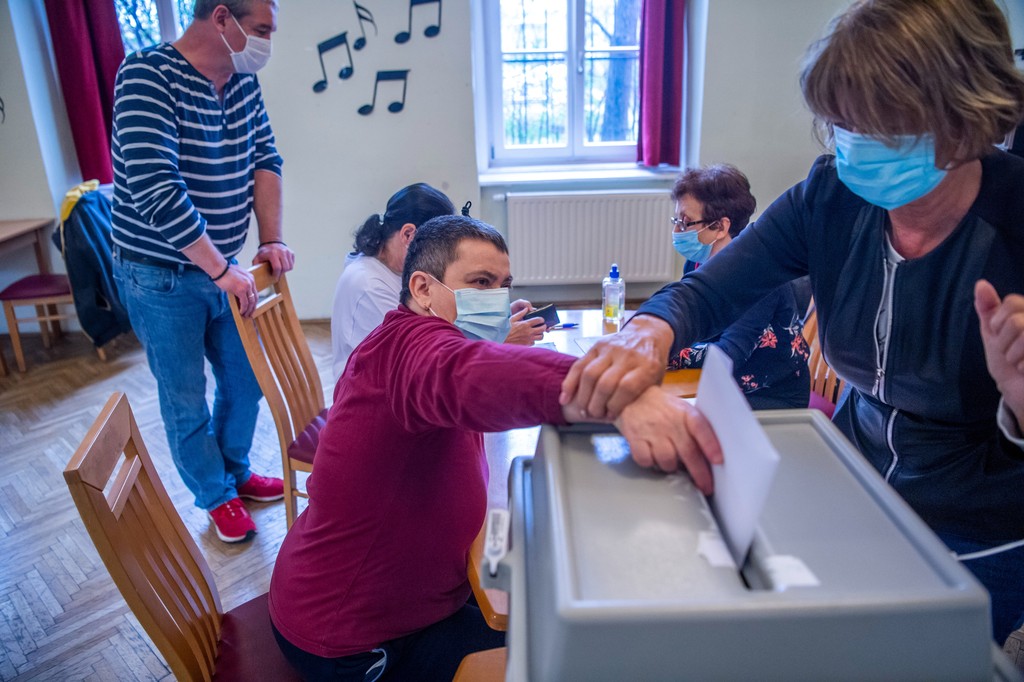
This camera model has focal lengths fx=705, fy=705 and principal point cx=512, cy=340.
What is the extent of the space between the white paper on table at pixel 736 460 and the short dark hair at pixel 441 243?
32.6 inches

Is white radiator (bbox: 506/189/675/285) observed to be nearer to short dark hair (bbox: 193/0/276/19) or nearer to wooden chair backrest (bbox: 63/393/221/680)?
short dark hair (bbox: 193/0/276/19)

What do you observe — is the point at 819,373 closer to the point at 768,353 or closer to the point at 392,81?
the point at 768,353

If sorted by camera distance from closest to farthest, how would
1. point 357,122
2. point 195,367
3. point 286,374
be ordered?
1. point 286,374
2. point 195,367
3. point 357,122

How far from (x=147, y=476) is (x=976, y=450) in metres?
1.30

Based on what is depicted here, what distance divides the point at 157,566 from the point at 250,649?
252mm

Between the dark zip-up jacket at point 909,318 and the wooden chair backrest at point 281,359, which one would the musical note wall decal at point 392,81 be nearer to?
the wooden chair backrest at point 281,359

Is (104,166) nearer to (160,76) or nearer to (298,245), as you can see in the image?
(298,245)

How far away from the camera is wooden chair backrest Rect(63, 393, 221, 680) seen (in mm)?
1000

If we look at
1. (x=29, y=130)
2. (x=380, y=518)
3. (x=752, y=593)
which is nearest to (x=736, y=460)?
(x=752, y=593)

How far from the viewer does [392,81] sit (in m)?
4.03

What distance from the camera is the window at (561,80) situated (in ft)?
14.3

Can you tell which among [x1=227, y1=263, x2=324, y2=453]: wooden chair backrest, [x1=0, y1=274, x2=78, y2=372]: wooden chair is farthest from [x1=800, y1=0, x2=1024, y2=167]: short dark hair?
[x1=0, y1=274, x2=78, y2=372]: wooden chair

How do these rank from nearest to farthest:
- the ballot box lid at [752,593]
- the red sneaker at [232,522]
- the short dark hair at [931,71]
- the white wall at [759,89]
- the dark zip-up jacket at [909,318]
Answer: the ballot box lid at [752,593] < the short dark hair at [931,71] < the dark zip-up jacket at [909,318] < the red sneaker at [232,522] < the white wall at [759,89]

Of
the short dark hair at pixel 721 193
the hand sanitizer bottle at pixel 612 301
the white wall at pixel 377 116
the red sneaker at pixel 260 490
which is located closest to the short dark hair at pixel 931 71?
the short dark hair at pixel 721 193
